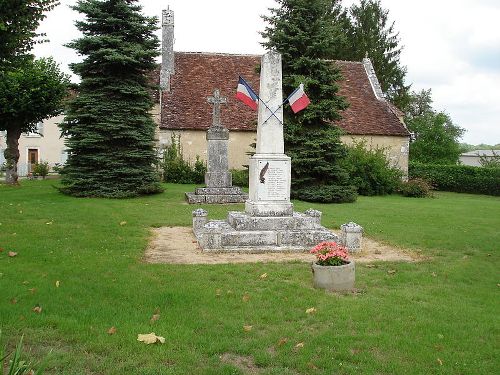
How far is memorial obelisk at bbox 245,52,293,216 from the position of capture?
33.6 feet

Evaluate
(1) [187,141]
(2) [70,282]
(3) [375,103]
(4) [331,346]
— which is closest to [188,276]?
(2) [70,282]

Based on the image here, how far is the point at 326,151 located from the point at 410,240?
936 centimetres

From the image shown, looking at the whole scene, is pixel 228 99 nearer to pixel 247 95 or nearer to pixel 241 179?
pixel 241 179

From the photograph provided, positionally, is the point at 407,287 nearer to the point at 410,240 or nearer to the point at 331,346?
the point at 331,346

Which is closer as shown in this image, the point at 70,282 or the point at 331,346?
the point at 331,346

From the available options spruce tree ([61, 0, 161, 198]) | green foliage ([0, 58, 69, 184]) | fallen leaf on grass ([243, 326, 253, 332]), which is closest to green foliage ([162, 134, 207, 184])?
green foliage ([0, 58, 69, 184])

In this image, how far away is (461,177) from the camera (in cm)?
2989

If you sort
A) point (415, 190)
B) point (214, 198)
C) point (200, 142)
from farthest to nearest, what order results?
1. point (200, 142)
2. point (415, 190)
3. point (214, 198)

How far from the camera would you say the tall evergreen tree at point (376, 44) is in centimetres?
3841

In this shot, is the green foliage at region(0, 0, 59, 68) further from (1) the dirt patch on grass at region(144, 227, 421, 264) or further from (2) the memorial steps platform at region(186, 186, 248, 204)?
(2) the memorial steps platform at region(186, 186, 248, 204)

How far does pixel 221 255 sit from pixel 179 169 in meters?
16.9

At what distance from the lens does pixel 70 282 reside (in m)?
6.66

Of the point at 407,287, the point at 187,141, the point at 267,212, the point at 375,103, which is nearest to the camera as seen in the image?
the point at 407,287

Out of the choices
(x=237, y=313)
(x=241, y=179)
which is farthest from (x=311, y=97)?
(x=237, y=313)
